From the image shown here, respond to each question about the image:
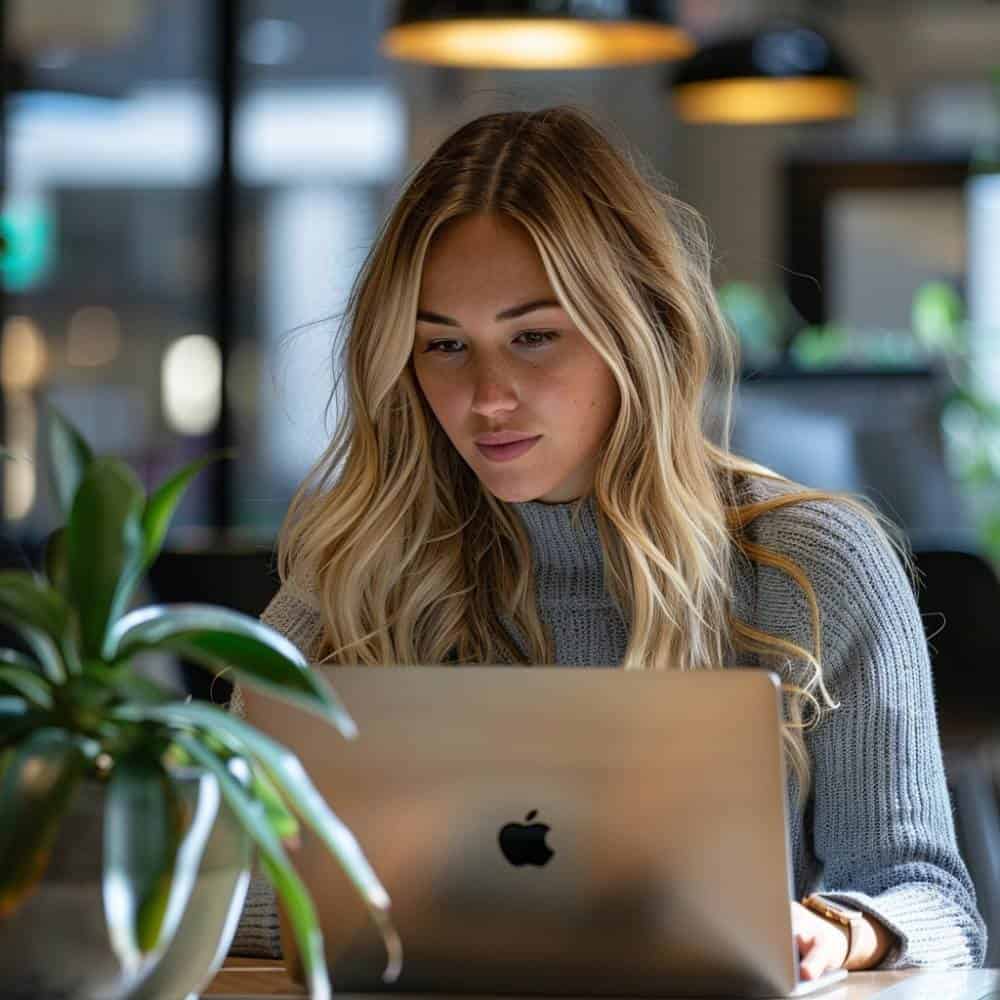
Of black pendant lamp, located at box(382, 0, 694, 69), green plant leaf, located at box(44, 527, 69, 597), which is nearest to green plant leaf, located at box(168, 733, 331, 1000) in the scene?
green plant leaf, located at box(44, 527, 69, 597)

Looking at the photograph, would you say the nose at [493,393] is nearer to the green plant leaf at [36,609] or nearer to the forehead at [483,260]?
the forehead at [483,260]

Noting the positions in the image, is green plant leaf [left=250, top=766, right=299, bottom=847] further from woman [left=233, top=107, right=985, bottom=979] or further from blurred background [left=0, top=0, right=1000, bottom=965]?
blurred background [left=0, top=0, right=1000, bottom=965]

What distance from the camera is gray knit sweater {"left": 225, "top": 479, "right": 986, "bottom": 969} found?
165 centimetres

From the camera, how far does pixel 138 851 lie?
1005 millimetres

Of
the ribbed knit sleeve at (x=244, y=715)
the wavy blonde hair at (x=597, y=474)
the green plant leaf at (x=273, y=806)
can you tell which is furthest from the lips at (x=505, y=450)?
the green plant leaf at (x=273, y=806)

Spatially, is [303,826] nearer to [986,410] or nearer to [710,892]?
[710,892]

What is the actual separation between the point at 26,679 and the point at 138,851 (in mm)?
141

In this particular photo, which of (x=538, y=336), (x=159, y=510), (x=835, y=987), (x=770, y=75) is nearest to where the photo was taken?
(x=159, y=510)

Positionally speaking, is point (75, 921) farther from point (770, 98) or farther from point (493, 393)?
point (770, 98)

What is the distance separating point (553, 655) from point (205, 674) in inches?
18.9

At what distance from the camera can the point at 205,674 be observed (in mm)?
2250

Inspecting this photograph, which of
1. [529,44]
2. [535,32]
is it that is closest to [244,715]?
[535,32]

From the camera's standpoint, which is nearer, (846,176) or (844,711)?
(844,711)

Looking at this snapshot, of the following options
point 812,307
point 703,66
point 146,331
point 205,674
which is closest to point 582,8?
point 205,674
